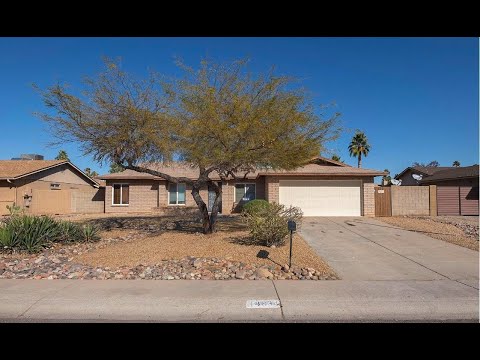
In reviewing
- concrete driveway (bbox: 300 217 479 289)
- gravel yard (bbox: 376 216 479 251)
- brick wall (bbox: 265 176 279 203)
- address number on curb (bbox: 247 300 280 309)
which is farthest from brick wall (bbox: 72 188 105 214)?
address number on curb (bbox: 247 300 280 309)

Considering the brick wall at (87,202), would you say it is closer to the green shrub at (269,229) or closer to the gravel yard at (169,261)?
the gravel yard at (169,261)

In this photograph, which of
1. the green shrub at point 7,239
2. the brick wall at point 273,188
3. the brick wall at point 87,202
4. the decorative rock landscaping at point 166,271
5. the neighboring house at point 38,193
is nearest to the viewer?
the decorative rock landscaping at point 166,271

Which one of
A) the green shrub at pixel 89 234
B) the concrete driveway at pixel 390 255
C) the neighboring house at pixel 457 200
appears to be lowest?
the concrete driveway at pixel 390 255

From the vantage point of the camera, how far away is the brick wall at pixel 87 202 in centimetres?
2671

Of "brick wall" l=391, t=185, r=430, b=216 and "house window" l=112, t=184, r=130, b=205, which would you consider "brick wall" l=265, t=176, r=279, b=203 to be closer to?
"brick wall" l=391, t=185, r=430, b=216

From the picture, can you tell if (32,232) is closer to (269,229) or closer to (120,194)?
(269,229)

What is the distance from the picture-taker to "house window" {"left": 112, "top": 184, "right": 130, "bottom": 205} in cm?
2555

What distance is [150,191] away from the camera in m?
25.2

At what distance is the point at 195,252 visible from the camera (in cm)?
989

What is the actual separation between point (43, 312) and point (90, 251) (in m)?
4.88

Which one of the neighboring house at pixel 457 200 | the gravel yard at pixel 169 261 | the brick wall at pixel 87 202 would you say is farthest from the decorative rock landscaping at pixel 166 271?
the neighboring house at pixel 457 200

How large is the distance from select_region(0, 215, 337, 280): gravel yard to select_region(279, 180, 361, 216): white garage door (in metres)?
9.50
